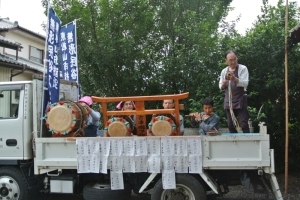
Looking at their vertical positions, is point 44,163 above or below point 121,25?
below

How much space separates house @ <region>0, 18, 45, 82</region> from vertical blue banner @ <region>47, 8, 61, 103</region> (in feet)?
22.0

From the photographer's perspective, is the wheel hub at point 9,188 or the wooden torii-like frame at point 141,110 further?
the wheel hub at point 9,188

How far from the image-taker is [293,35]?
21.8ft

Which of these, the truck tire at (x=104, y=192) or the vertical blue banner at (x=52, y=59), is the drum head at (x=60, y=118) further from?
the truck tire at (x=104, y=192)

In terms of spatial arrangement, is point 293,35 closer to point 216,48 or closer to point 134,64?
point 216,48

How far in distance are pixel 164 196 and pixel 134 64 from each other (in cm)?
415

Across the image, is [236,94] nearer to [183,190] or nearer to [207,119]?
[207,119]

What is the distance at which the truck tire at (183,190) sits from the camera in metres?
4.66

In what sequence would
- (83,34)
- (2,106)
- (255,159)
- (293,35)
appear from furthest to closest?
(83,34) < (293,35) < (2,106) < (255,159)

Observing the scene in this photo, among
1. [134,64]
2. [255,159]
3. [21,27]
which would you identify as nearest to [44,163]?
[255,159]

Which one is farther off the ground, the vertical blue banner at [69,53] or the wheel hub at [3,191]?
the vertical blue banner at [69,53]

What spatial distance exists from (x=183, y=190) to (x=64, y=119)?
1.96m

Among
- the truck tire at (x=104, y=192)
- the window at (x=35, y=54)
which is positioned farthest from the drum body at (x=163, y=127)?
the window at (x=35, y=54)

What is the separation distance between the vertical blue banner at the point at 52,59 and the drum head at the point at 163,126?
1.72m
